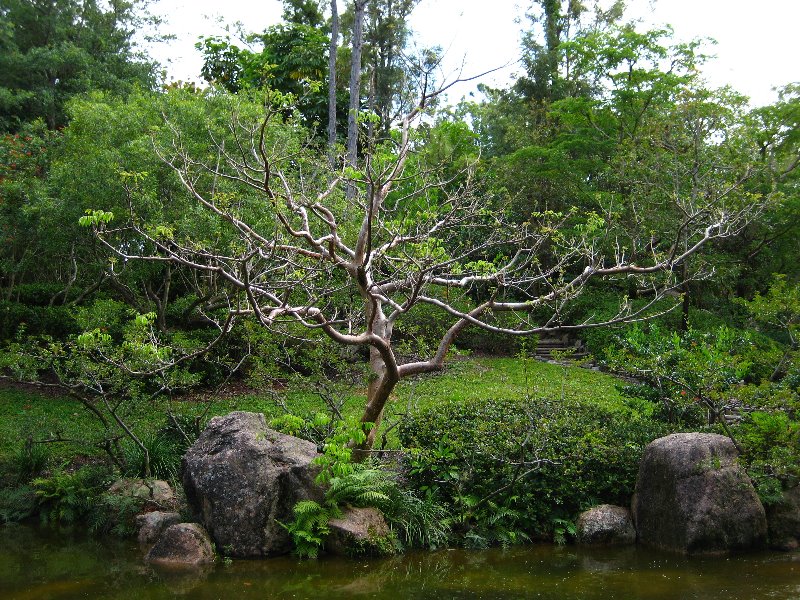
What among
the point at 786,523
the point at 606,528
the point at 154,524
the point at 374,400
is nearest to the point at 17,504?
the point at 154,524

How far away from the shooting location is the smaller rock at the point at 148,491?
322 inches

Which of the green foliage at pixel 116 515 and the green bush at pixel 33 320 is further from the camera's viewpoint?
the green bush at pixel 33 320

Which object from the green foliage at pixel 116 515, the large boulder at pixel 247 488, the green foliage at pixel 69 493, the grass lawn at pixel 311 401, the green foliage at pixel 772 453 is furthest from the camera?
the grass lawn at pixel 311 401

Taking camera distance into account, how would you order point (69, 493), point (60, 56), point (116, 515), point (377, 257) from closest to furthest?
point (377, 257) → point (116, 515) → point (69, 493) → point (60, 56)

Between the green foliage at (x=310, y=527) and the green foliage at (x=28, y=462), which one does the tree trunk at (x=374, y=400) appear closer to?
the green foliage at (x=310, y=527)

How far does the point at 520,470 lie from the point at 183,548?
3513 mm

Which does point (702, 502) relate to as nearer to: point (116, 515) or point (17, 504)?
point (116, 515)

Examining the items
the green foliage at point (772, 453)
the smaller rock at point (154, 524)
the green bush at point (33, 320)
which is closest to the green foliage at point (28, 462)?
the smaller rock at point (154, 524)

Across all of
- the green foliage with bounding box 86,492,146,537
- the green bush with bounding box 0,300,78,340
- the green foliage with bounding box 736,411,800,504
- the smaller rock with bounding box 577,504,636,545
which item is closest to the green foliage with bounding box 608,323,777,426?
the green foliage with bounding box 736,411,800,504

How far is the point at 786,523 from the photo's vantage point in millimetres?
7234

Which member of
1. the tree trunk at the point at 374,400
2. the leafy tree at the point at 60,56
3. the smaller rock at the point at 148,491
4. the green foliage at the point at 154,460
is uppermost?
the leafy tree at the point at 60,56

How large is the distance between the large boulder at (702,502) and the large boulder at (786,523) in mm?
135

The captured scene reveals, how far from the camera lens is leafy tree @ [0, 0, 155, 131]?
22.4m

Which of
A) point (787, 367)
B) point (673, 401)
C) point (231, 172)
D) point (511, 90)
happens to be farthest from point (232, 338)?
point (511, 90)
